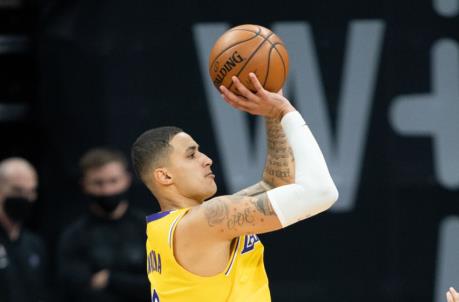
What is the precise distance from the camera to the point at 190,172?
4984mm

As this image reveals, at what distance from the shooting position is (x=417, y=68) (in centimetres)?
804

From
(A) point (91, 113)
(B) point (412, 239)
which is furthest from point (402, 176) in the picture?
(A) point (91, 113)

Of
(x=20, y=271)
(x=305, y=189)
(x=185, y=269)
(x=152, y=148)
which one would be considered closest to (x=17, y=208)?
(x=20, y=271)

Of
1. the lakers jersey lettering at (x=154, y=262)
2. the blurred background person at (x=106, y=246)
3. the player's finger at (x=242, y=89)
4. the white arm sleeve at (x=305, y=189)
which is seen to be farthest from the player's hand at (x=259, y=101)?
the blurred background person at (x=106, y=246)

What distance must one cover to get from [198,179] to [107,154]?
2908mm

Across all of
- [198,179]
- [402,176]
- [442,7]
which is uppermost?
[442,7]

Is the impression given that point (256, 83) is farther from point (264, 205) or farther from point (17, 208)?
point (17, 208)

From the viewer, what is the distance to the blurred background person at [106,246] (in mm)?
7434

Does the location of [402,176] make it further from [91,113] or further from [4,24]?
[4,24]

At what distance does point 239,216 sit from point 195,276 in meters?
0.39

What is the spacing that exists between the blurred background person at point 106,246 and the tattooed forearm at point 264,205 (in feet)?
9.71

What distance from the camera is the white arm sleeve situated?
4473mm

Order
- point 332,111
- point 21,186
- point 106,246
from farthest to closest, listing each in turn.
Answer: point 332,111, point 21,186, point 106,246

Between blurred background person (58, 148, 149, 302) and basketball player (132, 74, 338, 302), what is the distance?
2.37m
